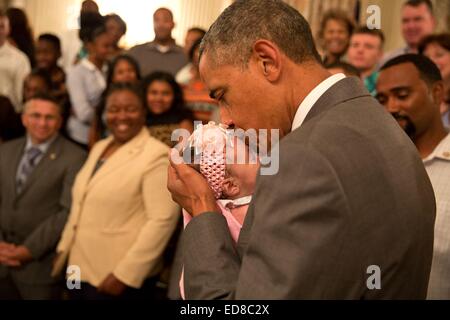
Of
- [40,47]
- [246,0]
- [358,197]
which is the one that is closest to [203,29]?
[40,47]

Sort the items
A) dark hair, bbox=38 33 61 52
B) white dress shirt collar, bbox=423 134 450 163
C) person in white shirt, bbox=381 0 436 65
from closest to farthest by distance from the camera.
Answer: white dress shirt collar, bbox=423 134 450 163
person in white shirt, bbox=381 0 436 65
dark hair, bbox=38 33 61 52

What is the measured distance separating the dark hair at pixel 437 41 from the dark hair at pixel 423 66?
0.86m

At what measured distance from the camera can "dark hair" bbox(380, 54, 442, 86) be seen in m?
2.28

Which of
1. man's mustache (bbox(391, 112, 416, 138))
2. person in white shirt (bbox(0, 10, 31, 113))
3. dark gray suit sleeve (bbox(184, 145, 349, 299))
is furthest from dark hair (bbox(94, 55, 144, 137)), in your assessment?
dark gray suit sleeve (bbox(184, 145, 349, 299))

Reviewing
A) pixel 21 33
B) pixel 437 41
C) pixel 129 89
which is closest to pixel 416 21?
pixel 437 41

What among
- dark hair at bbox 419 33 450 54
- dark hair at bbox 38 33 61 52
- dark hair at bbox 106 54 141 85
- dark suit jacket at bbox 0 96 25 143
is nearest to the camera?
dark hair at bbox 419 33 450 54

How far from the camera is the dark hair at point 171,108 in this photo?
3413 mm

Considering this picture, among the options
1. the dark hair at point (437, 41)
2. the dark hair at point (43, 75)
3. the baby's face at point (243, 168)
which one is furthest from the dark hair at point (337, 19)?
the baby's face at point (243, 168)

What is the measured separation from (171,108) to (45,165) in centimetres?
76

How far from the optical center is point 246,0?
1272 mm

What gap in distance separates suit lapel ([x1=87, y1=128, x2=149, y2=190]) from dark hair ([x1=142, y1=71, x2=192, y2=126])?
54 cm

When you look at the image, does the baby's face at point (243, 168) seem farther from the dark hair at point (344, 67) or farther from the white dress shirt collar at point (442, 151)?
the dark hair at point (344, 67)

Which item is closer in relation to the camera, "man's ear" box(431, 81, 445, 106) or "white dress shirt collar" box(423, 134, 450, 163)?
"white dress shirt collar" box(423, 134, 450, 163)

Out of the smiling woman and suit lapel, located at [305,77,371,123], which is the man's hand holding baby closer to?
suit lapel, located at [305,77,371,123]
